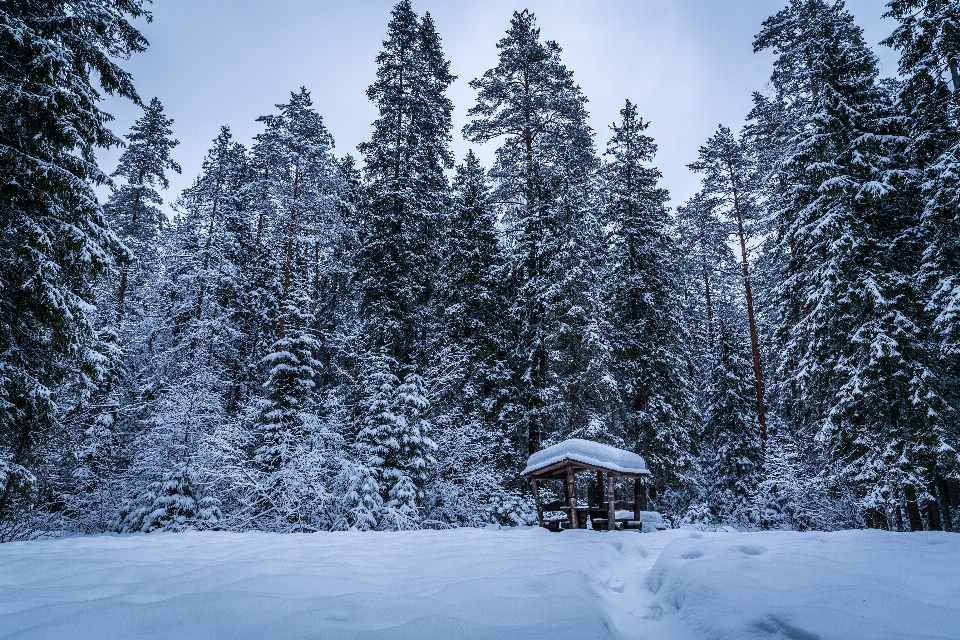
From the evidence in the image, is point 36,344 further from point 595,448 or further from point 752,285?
point 752,285

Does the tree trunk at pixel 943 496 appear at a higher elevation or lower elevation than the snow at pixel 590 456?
lower

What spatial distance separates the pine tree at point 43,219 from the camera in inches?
331


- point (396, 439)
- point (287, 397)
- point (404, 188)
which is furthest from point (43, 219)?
point (404, 188)

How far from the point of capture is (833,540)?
6309 millimetres

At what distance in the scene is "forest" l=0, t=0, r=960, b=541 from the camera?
993 cm

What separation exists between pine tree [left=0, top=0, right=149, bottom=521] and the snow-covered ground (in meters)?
4.73

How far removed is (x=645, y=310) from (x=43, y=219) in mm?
19235

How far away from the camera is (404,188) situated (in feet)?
61.8

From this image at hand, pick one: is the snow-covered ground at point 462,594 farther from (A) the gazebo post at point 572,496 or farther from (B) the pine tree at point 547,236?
(B) the pine tree at point 547,236

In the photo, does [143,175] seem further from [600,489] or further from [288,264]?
[600,489]

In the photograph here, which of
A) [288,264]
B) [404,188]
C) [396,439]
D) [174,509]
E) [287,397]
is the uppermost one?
[404,188]

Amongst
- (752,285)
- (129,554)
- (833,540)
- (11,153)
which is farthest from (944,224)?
(11,153)

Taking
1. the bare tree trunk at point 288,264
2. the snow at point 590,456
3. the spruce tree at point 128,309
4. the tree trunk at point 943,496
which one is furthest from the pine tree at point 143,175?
the tree trunk at point 943,496

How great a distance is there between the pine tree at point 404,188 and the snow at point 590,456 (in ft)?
21.5
